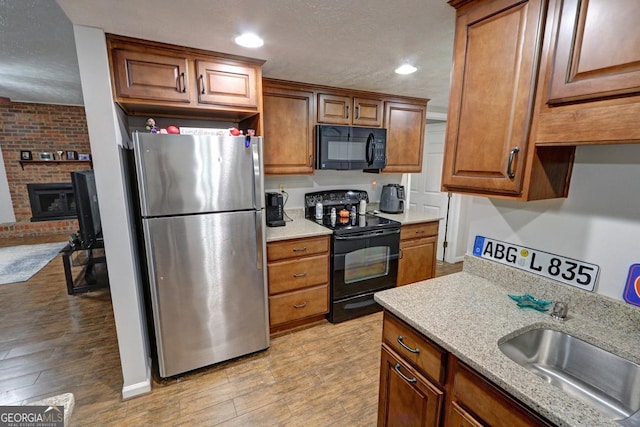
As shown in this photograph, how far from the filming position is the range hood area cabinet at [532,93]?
84cm

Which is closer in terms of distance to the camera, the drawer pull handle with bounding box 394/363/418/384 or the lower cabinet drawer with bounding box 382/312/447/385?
the lower cabinet drawer with bounding box 382/312/447/385

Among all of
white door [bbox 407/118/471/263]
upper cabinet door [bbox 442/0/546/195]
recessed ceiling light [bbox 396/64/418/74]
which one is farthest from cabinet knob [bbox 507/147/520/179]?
white door [bbox 407/118/471/263]

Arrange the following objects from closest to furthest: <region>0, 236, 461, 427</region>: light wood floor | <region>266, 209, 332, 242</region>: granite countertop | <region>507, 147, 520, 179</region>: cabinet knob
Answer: <region>507, 147, 520, 179</region>: cabinet knob → <region>0, 236, 461, 427</region>: light wood floor → <region>266, 209, 332, 242</region>: granite countertop

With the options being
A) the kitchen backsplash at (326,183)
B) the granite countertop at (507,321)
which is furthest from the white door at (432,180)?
the granite countertop at (507,321)

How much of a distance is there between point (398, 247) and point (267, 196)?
1.38 metres

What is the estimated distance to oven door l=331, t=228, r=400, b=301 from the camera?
2562 mm

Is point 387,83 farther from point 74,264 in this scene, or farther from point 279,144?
point 74,264

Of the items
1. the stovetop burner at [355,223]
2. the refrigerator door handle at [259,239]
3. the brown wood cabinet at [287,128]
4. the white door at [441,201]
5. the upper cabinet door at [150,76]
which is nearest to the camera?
the upper cabinet door at [150,76]

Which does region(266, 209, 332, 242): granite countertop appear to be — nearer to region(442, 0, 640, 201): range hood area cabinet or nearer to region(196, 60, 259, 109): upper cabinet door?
region(196, 60, 259, 109): upper cabinet door

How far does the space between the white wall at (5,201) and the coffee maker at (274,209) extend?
209 inches

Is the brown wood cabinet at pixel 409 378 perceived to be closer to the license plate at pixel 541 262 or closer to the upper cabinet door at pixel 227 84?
the license plate at pixel 541 262

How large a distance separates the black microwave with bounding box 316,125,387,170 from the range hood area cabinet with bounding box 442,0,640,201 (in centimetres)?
149

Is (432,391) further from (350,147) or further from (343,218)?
(350,147)

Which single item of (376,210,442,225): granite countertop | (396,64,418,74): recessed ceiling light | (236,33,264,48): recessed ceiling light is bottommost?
(376,210,442,225): granite countertop
